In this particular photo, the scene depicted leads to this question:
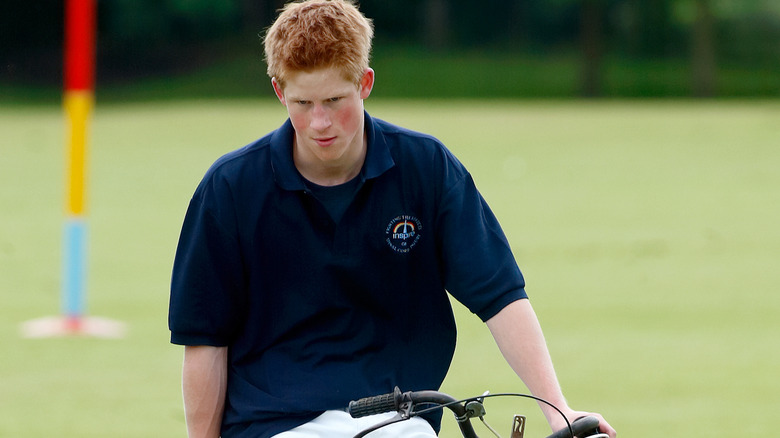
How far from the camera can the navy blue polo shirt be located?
3.52 m

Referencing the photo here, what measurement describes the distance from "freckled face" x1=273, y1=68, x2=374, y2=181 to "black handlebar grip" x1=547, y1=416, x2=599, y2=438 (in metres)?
0.97

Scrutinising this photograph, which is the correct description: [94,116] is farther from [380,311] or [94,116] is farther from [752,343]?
[380,311]

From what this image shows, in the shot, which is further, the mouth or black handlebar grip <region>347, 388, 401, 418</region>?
the mouth

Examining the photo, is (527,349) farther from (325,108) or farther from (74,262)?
(74,262)

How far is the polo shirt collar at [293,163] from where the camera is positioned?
354cm

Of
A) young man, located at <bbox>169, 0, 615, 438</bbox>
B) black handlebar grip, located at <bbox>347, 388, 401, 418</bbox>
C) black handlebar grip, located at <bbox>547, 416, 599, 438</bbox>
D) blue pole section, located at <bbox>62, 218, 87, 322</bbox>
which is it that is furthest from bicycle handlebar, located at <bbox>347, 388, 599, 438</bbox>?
blue pole section, located at <bbox>62, 218, 87, 322</bbox>

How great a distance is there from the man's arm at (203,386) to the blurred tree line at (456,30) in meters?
37.1

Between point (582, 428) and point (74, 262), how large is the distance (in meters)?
6.24

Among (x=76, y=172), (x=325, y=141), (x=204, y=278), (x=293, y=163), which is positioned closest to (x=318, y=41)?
(x=325, y=141)

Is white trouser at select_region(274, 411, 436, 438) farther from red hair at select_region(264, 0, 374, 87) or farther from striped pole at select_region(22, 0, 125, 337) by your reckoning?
striped pole at select_region(22, 0, 125, 337)

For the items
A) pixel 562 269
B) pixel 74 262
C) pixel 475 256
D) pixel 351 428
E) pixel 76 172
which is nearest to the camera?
pixel 351 428

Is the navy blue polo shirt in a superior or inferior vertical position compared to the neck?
inferior

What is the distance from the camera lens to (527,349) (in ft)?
11.1

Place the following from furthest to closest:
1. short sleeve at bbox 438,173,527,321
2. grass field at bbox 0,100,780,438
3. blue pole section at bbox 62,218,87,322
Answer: blue pole section at bbox 62,218,87,322
grass field at bbox 0,100,780,438
short sleeve at bbox 438,173,527,321
